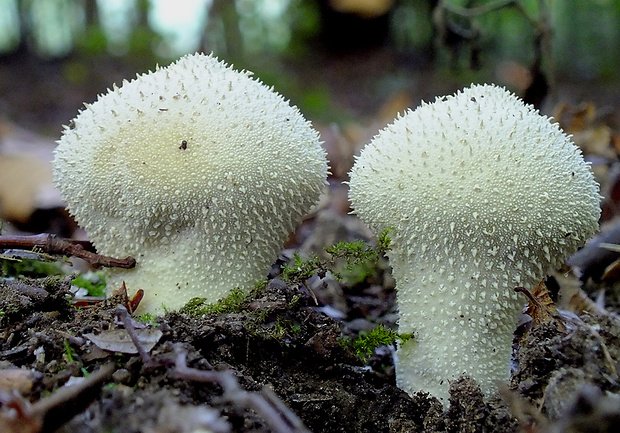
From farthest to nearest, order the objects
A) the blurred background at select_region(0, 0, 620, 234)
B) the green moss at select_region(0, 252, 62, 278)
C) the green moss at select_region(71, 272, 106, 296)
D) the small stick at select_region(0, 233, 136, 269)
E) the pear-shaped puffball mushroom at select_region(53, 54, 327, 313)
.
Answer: the blurred background at select_region(0, 0, 620, 234) < the green moss at select_region(71, 272, 106, 296) < the green moss at select_region(0, 252, 62, 278) < the small stick at select_region(0, 233, 136, 269) < the pear-shaped puffball mushroom at select_region(53, 54, 327, 313)

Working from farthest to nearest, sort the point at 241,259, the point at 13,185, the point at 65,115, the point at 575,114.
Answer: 1. the point at 65,115
2. the point at 13,185
3. the point at 575,114
4. the point at 241,259

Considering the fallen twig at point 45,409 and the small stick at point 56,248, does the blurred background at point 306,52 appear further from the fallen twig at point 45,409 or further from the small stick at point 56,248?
the fallen twig at point 45,409

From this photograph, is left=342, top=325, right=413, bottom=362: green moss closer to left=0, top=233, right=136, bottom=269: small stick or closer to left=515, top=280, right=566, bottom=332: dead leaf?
left=515, top=280, right=566, bottom=332: dead leaf

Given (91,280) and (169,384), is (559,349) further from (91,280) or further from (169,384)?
(91,280)

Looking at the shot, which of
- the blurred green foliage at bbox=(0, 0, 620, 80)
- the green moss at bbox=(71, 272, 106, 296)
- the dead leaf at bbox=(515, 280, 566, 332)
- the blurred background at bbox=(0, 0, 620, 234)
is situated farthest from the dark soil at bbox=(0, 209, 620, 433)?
the blurred green foliage at bbox=(0, 0, 620, 80)

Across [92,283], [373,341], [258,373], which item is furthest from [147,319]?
[92,283]

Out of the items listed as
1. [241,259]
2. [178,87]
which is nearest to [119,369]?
[241,259]

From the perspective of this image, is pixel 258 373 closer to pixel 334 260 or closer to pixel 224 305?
pixel 224 305
